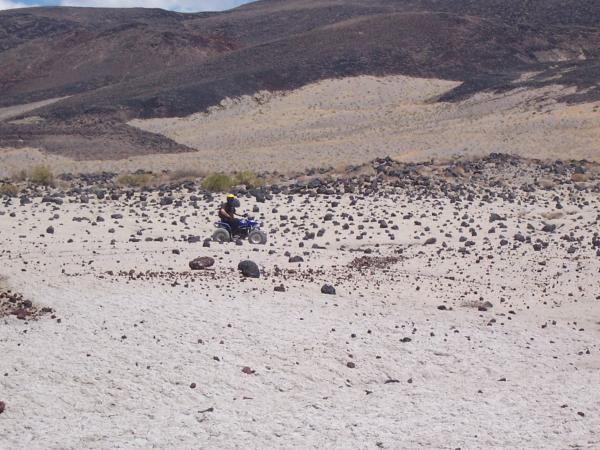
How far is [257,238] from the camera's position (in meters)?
15.1

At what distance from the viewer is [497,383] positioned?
8.48m

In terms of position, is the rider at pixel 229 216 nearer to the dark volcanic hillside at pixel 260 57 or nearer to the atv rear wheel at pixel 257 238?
the atv rear wheel at pixel 257 238

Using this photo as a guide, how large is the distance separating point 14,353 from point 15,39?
12283 cm

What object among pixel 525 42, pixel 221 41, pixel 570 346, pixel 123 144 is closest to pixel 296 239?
pixel 570 346

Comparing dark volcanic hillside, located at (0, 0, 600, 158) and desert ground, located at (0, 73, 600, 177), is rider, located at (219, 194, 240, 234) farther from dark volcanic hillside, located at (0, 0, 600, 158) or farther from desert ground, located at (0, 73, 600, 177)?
dark volcanic hillside, located at (0, 0, 600, 158)

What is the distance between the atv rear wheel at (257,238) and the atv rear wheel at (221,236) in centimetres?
38

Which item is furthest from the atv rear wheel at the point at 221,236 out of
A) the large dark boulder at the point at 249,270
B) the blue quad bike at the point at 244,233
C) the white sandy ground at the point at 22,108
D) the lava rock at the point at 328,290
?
the white sandy ground at the point at 22,108

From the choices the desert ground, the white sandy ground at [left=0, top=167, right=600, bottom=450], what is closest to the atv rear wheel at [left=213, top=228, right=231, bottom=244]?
the white sandy ground at [left=0, top=167, right=600, bottom=450]

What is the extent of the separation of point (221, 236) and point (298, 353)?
6448 millimetres

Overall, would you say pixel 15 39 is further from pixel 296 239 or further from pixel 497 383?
pixel 497 383

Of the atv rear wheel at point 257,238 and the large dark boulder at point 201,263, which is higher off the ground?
the large dark boulder at point 201,263

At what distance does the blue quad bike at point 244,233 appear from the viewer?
15047 millimetres

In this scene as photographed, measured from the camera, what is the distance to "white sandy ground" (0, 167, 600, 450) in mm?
7176

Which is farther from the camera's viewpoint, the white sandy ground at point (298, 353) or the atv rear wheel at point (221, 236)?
the atv rear wheel at point (221, 236)
